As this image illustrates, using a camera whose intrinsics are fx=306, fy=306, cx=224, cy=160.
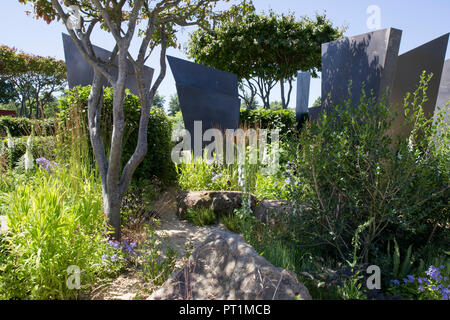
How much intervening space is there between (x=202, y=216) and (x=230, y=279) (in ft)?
7.93

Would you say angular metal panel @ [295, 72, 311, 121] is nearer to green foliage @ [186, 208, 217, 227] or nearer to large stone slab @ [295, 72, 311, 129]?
large stone slab @ [295, 72, 311, 129]

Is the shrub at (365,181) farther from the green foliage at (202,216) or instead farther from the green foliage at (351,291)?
the green foliage at (202,216)

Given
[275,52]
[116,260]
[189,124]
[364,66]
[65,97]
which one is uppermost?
[275,52]

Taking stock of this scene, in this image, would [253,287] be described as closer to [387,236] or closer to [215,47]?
[387,236]

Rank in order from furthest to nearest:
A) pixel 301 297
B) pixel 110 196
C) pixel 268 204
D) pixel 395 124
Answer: pixel 395 124 → pixel 268 204 → pixel 110 196 → pixel 301 297

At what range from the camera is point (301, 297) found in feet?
5.33

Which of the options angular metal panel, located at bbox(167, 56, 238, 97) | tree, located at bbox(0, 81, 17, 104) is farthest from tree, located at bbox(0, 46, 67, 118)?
angular metal panel, located at bbox(167, 56, 238, 97)

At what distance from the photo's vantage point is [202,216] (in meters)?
4.16

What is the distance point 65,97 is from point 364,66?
426 cm

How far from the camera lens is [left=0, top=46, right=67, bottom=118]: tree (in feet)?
56.7

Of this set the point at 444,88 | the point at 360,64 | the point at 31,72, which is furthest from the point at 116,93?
the point at 31,72

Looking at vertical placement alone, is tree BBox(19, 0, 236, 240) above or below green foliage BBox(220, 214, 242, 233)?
above

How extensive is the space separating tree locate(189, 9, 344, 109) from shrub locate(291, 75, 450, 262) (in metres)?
11.7

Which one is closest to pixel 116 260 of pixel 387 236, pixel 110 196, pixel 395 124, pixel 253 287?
pixel 110 196
